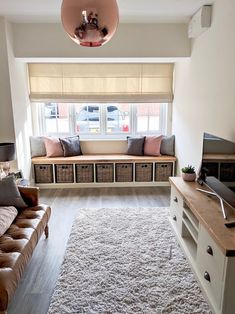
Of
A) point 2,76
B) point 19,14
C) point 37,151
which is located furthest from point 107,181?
point 19,14

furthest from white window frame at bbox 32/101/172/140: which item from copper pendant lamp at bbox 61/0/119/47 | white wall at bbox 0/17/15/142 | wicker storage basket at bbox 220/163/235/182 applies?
copper pendant lamp at bbox 61/0/119/47

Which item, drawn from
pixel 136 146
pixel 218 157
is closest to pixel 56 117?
pixel 136 146

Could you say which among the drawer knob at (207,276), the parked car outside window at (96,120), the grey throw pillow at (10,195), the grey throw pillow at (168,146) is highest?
the parked car outside window at (96,120)

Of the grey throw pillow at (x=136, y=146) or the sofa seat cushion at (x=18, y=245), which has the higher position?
the grey throw pillow at (x=136, y=146)

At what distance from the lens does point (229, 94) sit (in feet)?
8.75

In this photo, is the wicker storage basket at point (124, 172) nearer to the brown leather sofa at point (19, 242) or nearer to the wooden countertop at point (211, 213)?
the wooden countertop at point (211, 213)

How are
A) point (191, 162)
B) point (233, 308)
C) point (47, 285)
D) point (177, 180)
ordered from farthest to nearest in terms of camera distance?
point (191, 162), point (177, 180), point (47, 285), point (233, 308)

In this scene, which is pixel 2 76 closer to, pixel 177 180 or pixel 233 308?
pixel 177 180

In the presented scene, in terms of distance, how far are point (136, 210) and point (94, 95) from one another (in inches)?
94.1

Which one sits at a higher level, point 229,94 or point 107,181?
point 229,94

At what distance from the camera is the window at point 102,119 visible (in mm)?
5066

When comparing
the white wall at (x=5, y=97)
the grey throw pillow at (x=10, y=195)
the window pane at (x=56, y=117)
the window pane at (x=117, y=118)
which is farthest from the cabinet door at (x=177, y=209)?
the window pane at (x=56, y=117)

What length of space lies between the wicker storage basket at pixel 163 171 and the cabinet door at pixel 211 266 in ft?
8.38

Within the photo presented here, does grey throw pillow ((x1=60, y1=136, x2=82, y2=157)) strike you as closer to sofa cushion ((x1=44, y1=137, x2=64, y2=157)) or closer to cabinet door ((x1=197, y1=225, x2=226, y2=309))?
sofa cushion ((x1=44, y1=137, x2=64, y2=157))
